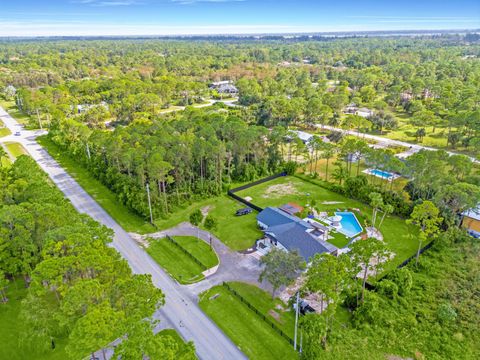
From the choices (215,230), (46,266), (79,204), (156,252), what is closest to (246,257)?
(215,230)

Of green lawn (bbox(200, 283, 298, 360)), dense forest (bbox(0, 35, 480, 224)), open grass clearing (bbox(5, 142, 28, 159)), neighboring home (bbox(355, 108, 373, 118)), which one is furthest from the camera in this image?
neighboring home (bbox(355, 108, 373, 118))

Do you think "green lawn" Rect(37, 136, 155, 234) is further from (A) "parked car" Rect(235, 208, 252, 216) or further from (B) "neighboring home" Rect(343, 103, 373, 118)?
(B) "neighboring home" Rect(343, 103, 373, 118)

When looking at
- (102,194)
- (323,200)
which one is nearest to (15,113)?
(102,194)

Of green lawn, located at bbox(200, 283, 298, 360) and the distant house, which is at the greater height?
the distant house

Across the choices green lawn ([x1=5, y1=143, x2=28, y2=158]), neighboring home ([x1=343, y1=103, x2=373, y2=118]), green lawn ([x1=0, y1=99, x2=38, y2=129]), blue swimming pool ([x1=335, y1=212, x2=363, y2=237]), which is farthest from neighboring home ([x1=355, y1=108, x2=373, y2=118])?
green lawn ([x1=0, y1=99, x2=38, y2=129])

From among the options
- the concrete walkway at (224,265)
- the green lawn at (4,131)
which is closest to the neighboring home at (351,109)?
the concrete walkway at (224,265)

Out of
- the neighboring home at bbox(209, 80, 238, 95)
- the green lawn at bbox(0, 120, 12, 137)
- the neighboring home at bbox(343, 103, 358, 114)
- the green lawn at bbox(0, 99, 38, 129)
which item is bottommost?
the neighboring home at bbox(343, 103, 358, 114)

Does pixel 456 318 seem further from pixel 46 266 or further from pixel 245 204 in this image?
pixel 46 266

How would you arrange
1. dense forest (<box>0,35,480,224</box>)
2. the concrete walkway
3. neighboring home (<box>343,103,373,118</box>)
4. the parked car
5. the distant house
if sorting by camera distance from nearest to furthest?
the concrete walkway → the parked car → dense forest (<box>0,35,480,224</box>) → neighboring home (<box>343,103,373,118</box>) → the distant house

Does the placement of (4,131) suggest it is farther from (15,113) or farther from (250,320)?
(250,320)
